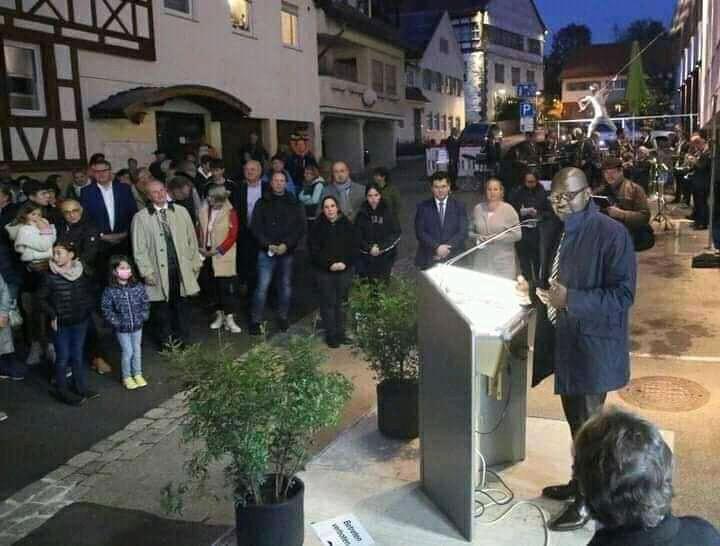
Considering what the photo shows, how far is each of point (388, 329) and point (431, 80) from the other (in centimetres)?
3925

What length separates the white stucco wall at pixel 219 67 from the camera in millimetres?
13367

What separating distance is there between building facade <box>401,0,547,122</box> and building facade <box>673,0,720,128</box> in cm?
1525

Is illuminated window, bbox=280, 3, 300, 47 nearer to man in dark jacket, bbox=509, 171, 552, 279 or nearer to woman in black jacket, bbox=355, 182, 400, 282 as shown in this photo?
man in dark jacket, bbox=509, 171, 552, 279

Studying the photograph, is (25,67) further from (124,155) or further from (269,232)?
(269,232)

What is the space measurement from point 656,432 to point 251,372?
196 cm

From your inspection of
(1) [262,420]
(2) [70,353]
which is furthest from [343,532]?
(2) [70,353]

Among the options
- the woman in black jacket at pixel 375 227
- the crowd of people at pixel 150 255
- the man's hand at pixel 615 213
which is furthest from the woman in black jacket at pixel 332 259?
the man's hand at pixel 615 213

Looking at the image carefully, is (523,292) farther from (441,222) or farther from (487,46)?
(487,46)

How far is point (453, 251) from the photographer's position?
7832 mm

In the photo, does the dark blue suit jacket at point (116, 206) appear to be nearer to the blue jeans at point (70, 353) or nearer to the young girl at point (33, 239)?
the young girl at point (33, 239)

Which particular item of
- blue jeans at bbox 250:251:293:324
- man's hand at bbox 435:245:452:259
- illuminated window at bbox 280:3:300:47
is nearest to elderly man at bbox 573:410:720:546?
man's hand at bbox 435:245:452:259

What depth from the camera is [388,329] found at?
5.08 metres

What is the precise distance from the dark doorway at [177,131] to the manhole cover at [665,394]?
10953 millimetres

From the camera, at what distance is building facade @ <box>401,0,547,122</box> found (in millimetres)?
55406
